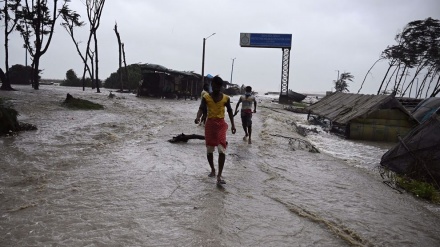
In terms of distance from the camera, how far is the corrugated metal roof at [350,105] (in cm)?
1242

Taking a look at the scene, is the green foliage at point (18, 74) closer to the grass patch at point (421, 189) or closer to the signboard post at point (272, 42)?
the signboard post at point (272, 42)

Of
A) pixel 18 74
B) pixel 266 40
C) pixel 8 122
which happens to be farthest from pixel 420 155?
pixel 18 74

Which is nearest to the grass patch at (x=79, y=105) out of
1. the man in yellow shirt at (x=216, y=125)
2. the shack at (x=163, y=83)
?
the shack at (x=163, y=83)

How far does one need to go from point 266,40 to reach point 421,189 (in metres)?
31.1

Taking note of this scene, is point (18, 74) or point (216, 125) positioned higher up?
point (18, 74)

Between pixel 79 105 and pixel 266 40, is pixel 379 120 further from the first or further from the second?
pixel 266 40

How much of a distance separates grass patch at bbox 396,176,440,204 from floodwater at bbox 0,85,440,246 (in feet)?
1.06

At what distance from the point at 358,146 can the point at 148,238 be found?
10.1 metres

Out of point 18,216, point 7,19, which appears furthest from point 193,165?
point 7,19

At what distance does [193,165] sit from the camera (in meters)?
6.54

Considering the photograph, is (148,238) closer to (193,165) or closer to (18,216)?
(18,216)

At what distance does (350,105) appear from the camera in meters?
14.6

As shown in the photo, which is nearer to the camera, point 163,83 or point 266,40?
point 163,83

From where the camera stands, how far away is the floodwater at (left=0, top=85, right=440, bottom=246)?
347cm
